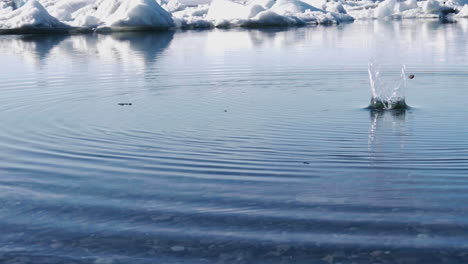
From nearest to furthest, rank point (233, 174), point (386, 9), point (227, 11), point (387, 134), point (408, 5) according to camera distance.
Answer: point (233, 174) < point (387, 134) < point (227, 11) < point (386, 9) < point (408, 5)

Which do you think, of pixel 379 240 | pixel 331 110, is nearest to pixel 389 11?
pixel 331 110

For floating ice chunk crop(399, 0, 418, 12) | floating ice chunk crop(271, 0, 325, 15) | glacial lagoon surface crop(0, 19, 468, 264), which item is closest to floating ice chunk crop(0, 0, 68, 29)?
floating ice chunk crop(271, 0, 325, 15)

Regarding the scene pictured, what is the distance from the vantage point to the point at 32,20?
152ft

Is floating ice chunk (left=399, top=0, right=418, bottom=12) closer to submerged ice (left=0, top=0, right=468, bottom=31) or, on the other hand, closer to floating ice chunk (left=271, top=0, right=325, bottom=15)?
submerged ice (left=0, top=0, right=468, bottom=31)

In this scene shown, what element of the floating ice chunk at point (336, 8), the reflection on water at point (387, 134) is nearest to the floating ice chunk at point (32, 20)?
the floating ice chunk at point (336, 8)

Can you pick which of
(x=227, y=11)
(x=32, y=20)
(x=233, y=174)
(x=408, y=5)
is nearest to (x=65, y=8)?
(x=227, y=11)

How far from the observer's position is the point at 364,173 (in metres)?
6.80

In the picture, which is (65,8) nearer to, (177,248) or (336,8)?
(336,8)

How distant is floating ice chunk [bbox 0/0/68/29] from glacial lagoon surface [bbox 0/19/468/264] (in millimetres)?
34096

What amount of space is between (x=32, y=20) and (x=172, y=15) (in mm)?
17140

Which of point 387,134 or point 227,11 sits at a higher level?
point 227,11

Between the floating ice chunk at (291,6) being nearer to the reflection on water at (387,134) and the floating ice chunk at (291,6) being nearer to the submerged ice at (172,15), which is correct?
the submerged ice at (172,15)

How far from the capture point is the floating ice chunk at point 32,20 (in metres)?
46.6

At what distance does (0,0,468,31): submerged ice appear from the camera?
48188mm
